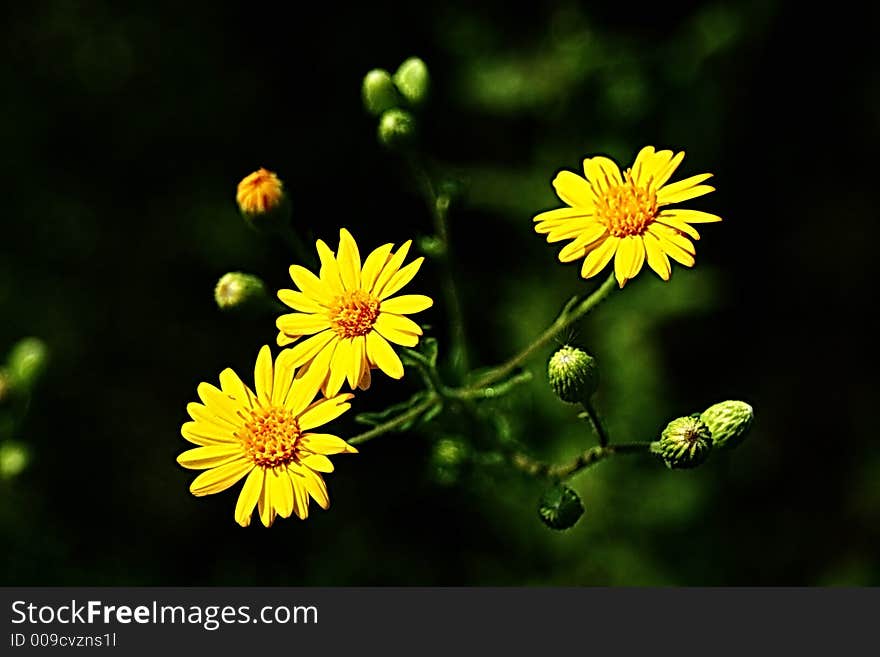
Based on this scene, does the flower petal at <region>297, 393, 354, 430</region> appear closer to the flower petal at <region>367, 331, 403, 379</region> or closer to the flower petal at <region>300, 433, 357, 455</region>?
the flower petal at <region>300, 433, 357, 455</region>

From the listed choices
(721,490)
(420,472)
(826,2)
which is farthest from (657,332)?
(826,2)

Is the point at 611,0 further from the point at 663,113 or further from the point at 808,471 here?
the point at 808,471

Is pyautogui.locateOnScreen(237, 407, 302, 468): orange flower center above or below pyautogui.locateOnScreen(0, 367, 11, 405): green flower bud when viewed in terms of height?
below

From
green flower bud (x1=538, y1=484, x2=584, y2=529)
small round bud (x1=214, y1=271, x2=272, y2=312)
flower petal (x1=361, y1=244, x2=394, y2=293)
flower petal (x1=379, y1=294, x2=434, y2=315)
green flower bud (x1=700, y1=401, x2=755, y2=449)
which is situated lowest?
green flower bud (x1=538, y1=484, x2=584, y2=529)

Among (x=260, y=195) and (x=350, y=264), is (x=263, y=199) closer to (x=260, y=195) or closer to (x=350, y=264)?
(x=260, y=195)

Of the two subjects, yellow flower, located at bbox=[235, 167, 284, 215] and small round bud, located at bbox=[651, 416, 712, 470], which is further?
yellow flower, located at bbox=[235, 167, 284, 215]

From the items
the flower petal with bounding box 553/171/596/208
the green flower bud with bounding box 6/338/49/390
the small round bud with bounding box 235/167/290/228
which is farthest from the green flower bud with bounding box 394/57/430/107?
the green flower bud with bounding box 6/338/49/390
